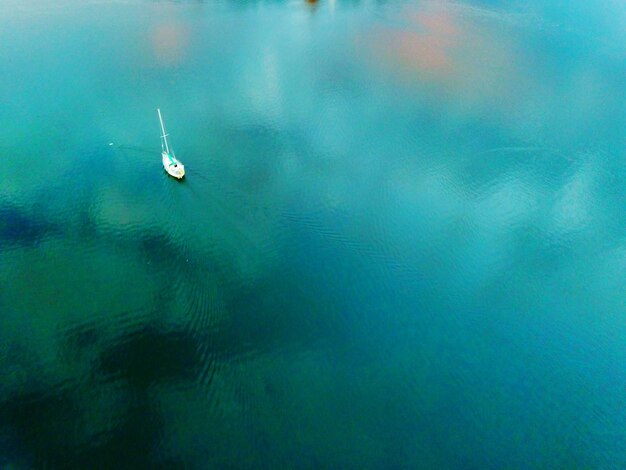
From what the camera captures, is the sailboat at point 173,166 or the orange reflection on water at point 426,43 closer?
the sailboat at point 173,166

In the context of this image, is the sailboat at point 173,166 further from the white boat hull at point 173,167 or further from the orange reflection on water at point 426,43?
the orange reflection on water at point 426,43

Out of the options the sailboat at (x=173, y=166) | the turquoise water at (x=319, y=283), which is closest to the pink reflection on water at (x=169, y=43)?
the turquoise water at (x=319, y=283)

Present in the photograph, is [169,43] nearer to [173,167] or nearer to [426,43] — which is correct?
[173,167]

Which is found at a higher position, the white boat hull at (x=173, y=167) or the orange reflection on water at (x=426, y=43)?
the orange reflection on water at (x=426, y=43)

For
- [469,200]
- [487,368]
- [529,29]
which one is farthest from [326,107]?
[529,29]

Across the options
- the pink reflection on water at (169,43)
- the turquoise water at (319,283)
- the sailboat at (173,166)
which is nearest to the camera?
the turquoise water at (319,283)

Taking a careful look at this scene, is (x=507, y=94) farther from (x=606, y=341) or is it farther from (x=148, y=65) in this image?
(x=148, y=65)

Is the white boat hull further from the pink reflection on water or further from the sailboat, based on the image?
the pink reflection on water
